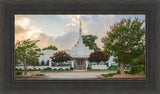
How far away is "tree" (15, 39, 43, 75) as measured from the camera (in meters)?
4.30

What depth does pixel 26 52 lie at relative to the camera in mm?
4727

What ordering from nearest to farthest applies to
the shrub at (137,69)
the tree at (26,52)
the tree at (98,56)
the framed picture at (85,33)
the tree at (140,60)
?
1. the framed picture at (85,33)
2. the shrub at (137,69)
3. the tree at (140,60)
4. the tree at (26,52)
5. the tree at (98,56)

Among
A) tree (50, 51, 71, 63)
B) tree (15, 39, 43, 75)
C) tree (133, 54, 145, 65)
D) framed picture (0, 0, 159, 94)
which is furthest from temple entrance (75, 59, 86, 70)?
tree (133, 54, 145, 65)

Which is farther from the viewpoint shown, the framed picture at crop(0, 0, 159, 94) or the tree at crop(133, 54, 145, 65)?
the tree at crop(133, 54, 145, 65)

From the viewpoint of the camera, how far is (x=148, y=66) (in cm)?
357

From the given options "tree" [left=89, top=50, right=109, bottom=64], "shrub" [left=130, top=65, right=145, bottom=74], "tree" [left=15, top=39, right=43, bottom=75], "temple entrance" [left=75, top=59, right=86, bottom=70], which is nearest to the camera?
"shrub" [left=130, top=65, right=145, bottom=74]

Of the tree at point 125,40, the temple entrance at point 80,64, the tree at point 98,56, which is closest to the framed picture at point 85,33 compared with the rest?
the tree at point 125,40

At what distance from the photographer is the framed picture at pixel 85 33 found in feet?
11.7

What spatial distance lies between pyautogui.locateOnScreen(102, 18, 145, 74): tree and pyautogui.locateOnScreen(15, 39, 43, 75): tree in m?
1.94

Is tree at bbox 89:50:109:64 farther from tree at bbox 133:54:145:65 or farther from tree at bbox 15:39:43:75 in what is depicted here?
tree at bbox 15:39:43:75

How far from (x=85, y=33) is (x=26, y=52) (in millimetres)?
1732

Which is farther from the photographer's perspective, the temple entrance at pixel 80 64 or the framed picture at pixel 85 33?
the temple entrance at pixel 80 64

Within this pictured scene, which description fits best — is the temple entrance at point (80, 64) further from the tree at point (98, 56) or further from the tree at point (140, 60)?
the tree at point (140, 60)
